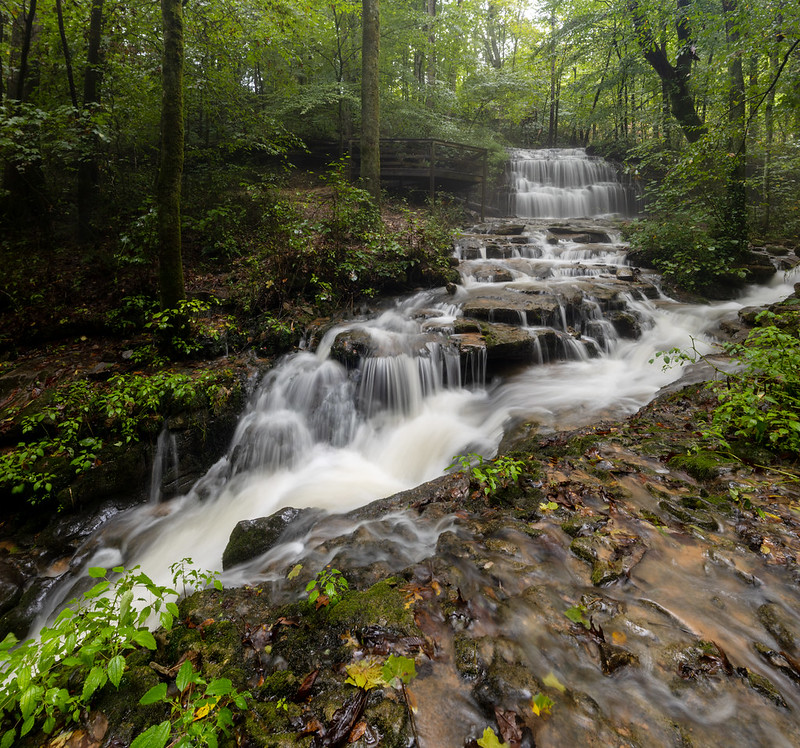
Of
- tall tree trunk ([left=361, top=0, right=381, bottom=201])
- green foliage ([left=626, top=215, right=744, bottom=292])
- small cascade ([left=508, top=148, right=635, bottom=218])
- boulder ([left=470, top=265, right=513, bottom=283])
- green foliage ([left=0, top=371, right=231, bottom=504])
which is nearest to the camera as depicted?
green foliage ([left=0, top=371, right=231, bottom=504])

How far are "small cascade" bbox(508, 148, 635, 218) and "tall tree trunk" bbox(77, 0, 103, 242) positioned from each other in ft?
51.6

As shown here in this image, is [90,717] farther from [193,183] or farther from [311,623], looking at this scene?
[193,183]

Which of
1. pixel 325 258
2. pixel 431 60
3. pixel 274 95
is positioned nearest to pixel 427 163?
pixel 274 95

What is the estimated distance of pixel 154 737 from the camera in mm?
1227

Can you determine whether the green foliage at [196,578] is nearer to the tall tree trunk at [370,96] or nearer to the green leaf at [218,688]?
the green leaf at [218,688]

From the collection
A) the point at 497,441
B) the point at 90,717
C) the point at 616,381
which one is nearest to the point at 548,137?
the point at 616,381

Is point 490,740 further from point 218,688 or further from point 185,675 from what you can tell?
point 185,675

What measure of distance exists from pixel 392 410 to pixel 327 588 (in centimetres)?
424

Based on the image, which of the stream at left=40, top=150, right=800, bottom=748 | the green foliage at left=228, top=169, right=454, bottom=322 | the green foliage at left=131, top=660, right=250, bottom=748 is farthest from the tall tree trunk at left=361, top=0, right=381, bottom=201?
the green foliage at left=131, top=660, right=250, bottom=748

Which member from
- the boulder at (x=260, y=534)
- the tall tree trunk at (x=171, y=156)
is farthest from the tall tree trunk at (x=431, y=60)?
the boulder at (x=260, y=534)

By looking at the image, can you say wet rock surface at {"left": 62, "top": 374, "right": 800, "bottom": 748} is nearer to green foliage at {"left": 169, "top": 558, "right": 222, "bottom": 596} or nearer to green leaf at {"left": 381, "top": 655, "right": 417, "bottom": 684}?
green leaf at {"left": 381, "top": 655, "right": 417, "bottom": 684}

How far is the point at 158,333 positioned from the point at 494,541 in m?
5.75

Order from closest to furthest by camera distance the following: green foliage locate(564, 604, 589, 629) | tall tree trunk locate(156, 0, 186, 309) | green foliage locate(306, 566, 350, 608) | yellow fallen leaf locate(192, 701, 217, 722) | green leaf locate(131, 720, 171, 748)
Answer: green leaf locate(131, 720, 171, 748), yellow fallen leaf locate(192, 701, 217, 722), green foliage locate(564, 604, 589, 629), green foliage locate(306, 566, 350, 608), tall tree trunk locate(156, 0, 186, 309)

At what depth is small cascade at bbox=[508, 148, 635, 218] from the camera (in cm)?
1823
